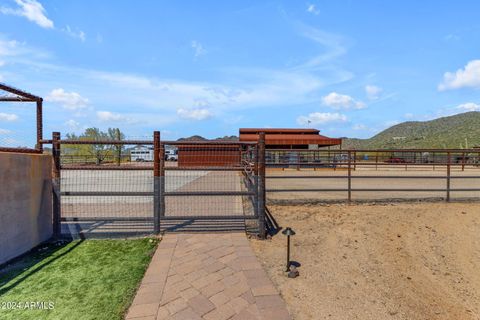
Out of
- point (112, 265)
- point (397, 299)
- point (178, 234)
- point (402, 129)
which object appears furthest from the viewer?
point (402, 129)

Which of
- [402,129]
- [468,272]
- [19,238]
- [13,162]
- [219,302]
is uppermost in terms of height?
[402,129]

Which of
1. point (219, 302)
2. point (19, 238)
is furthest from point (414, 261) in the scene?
point (19, 238)

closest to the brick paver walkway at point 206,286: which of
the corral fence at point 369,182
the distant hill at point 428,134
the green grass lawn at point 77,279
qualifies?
the green grass lawn at point 77,279

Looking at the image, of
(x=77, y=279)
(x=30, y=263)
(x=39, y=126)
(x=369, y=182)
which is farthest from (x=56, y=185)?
(x=369, y=182)

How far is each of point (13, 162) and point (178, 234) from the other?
2.83 meters

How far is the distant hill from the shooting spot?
54.4 meters

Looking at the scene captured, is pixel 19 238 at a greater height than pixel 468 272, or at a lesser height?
greater

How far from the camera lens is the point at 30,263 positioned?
13.6ft

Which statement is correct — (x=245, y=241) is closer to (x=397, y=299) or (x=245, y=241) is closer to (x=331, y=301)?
(x=331, y=301)

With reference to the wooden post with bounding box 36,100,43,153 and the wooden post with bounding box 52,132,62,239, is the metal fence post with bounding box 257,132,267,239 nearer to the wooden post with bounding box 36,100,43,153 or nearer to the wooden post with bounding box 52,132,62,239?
the wooden post with bounding box 52,132,62,239

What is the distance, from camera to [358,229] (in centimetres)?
562

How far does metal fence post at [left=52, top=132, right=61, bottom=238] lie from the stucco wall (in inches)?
4.9

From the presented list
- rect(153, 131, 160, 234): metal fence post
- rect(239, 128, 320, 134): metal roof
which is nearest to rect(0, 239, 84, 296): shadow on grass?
rect(153, 131, 160, 234): metal fence post

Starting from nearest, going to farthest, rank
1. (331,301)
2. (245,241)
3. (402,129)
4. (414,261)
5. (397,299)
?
(331,301) → (397,299) → (414,261) → (245,241) → (402,129)
